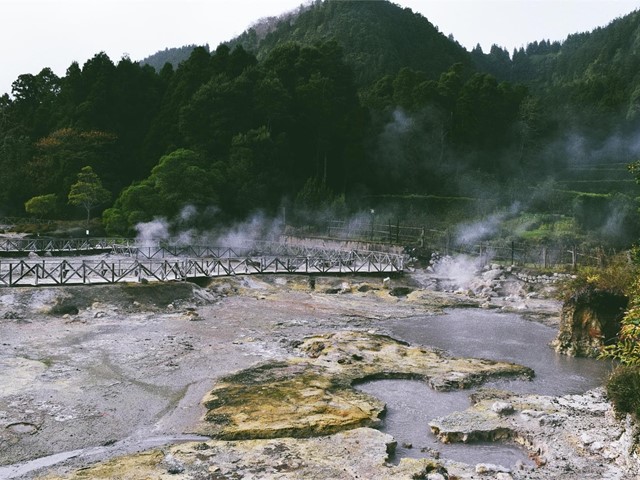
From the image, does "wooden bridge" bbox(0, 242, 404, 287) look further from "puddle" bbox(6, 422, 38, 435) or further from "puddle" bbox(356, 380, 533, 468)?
"puddle" bbox(356, 380, 533, 468)

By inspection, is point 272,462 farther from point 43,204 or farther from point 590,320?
point 43,204

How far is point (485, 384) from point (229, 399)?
6.15 metres

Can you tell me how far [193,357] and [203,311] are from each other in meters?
7.37

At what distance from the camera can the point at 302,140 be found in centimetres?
5497

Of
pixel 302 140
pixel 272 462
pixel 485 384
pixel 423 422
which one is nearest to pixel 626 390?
pixel 423 422

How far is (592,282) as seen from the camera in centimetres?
1781

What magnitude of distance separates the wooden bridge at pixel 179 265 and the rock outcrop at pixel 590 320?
603 inches

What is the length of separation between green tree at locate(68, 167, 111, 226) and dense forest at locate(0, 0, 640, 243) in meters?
0.66

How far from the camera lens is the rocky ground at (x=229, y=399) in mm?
9414

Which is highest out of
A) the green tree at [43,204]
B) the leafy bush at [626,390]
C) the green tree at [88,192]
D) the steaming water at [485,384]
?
the green tree at [88,192]

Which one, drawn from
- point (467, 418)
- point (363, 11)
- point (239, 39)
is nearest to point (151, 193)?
point (467, 418)

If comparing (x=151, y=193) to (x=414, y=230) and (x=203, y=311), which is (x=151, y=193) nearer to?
(x=414, y=230)

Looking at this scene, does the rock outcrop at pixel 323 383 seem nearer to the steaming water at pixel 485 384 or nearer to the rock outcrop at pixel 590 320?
the steaming water at pixel 485 384

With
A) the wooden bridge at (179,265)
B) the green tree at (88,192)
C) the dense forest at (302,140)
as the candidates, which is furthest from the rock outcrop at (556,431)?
the green tree at (88,192)
